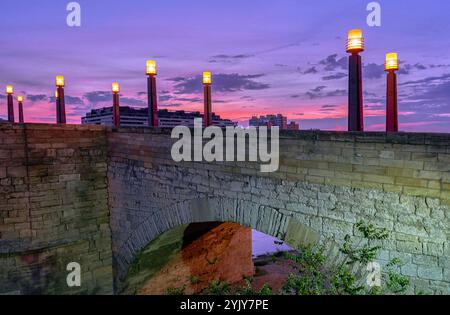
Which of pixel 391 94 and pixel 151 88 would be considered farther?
pixel 151 88

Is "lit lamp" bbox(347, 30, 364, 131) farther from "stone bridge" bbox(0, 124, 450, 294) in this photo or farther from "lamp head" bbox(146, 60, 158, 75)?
"lamp head" bbox(146, 60, 158, 75)

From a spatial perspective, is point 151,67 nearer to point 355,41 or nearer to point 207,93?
point 207,93

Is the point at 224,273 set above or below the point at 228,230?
below

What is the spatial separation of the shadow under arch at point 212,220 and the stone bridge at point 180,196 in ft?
0.08

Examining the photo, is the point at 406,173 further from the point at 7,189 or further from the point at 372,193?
the point at 7,189

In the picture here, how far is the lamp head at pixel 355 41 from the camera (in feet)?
19.1

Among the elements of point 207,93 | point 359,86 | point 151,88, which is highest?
point 151,88

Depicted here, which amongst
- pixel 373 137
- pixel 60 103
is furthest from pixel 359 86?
pixel 60 103

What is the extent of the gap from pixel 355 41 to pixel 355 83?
2.21 ft

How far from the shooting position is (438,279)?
15.3ft

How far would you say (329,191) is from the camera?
5758 millimetres

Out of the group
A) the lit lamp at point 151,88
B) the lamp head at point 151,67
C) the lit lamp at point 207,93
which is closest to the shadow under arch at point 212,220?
the lit lamp at point 207,93
